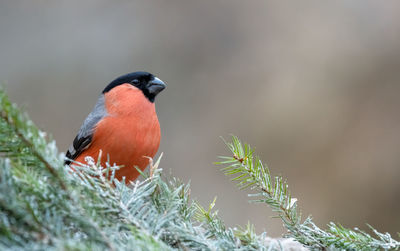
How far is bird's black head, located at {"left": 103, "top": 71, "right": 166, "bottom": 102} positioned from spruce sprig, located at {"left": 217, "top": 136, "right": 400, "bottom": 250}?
1524 millimetres

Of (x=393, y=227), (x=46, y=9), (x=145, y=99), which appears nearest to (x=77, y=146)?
(x=145, y=99)

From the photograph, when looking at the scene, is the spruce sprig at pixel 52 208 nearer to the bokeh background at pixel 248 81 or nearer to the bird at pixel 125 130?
the bird at pixel 125 130

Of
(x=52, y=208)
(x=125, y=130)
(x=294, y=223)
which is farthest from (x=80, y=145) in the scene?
(x=52, y=208)

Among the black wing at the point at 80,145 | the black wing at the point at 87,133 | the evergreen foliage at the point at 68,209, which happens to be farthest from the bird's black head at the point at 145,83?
the evergreen foliage at the point at 68,209

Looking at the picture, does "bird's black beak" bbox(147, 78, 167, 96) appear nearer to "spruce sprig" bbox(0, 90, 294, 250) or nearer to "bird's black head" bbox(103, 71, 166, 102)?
"bird's black head" bbox(103, 71, 166, 102)

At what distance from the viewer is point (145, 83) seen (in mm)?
2695

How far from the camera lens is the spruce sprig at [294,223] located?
1.06 m

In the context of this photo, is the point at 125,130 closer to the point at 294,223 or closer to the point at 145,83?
the point at 145,83

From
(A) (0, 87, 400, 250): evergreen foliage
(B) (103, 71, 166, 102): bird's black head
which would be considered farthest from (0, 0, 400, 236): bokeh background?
(A) (0, 87, 400, 250): evergreen foliage

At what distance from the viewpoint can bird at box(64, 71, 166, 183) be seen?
7.07 feet

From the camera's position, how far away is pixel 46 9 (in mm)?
5621

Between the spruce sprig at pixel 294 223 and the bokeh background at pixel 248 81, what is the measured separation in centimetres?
312

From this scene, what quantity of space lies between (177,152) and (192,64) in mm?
1070

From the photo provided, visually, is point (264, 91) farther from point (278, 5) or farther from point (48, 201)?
point (48, 201)
